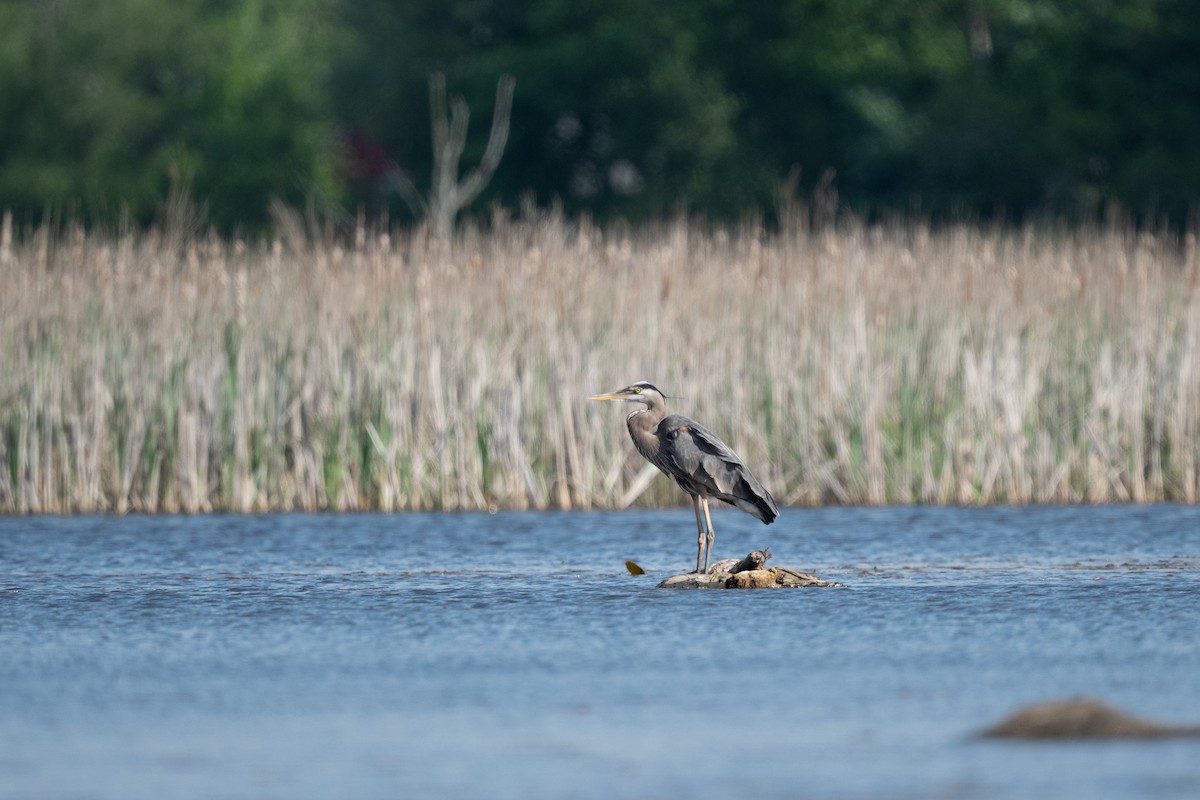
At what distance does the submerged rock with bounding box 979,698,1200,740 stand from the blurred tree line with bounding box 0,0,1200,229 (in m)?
23.9

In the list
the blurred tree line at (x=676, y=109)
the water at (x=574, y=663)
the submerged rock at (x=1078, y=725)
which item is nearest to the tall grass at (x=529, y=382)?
the water at (x=574, y=663)

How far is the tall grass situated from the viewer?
37.7 feet

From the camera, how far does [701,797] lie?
4586 millimetres

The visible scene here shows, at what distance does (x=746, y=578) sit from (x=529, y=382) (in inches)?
150

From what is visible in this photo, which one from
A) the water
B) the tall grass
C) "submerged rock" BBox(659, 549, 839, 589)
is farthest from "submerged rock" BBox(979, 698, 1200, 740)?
the tall grass

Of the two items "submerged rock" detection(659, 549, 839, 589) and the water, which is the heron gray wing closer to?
"submerged rock" detection(659, 549, 839, 589)

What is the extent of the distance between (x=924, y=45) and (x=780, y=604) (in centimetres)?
2761

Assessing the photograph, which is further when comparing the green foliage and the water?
the green foliage

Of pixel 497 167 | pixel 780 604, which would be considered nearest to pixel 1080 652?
pixel 780 604

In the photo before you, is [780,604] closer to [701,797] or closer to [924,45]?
[701,797]

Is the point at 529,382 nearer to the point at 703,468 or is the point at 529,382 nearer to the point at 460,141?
the point at 703,468

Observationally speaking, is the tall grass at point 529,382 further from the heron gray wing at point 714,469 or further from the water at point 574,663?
the heron gray wing at point 714,469

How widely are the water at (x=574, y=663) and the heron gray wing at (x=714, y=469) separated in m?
0.53

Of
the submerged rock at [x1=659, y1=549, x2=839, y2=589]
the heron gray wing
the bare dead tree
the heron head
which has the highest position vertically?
the bare dead tree
